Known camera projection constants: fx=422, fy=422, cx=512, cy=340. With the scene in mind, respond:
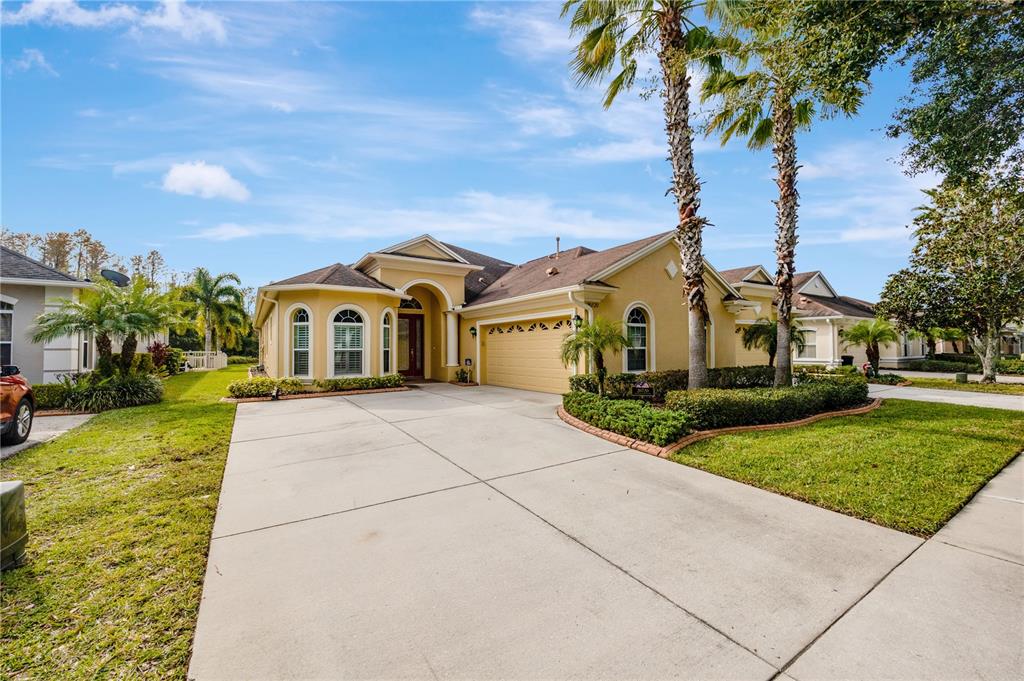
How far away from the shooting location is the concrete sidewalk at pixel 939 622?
227 cm

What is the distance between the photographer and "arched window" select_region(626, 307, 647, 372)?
13.3 m

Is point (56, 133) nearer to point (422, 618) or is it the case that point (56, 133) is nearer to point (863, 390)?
point (422, 618)

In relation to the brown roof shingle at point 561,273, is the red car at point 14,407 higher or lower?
lower

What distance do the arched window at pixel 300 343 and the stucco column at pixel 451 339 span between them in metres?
5.42

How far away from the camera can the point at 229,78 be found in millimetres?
8297

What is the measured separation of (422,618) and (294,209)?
54.9 ft

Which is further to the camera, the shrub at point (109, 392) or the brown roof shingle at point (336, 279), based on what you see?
the brown roof shingle at point (336, 279)

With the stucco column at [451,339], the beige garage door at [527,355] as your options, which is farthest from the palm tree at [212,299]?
the beige garage door at [527,355]

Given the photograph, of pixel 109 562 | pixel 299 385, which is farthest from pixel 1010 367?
pixel 109 562

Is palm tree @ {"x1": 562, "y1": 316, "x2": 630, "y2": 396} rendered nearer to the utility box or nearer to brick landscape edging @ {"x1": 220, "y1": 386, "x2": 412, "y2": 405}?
brick landscape edging @ {"x1": 220, "y1": 386, "x2": 412, "y2": 405}

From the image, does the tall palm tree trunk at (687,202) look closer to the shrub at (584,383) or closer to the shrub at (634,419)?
the shrub at (584,383)

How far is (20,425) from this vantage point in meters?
7.08

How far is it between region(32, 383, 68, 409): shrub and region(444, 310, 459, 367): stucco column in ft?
36.7

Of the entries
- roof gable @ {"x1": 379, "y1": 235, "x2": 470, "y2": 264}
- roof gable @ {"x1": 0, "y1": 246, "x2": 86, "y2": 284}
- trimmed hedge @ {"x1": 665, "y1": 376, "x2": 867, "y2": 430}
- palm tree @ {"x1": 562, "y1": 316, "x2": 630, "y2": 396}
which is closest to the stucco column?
roof gable @ {"x1": 379, "y1": 235, "x2": 470, "y2": 264}
